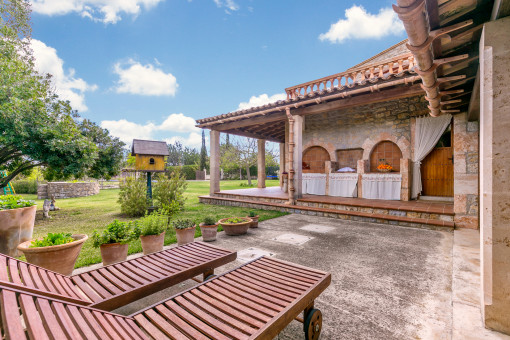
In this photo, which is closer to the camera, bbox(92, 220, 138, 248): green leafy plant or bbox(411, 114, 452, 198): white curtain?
bbox(92, 220, 138, 248): green leafy plant

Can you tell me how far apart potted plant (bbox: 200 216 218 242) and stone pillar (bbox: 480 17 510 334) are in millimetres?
3880

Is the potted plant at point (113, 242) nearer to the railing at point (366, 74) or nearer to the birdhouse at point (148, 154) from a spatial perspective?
the birdhouse at point (148, 154)

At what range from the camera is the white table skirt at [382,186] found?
750cm

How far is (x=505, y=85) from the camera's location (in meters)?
2.02

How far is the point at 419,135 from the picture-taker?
7551 millimetres

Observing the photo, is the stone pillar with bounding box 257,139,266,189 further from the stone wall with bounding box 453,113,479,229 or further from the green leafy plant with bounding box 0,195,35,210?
the green leafy plant with bounding box 0,195,35,210

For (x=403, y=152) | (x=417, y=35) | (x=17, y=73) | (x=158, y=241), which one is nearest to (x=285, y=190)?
(x=403, y=152)

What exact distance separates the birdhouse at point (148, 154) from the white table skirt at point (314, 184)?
18.3 ft

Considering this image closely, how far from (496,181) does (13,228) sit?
6.40 meters

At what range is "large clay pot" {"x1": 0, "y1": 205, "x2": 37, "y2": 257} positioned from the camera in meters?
3.69

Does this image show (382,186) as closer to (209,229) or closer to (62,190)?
(209,229)

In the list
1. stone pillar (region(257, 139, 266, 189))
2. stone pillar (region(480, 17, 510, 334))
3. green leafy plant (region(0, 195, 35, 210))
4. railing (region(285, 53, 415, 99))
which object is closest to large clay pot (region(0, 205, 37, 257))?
green leafy plant (region(0, 195, 35, 210))

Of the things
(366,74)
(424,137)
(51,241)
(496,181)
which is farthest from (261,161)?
(496,181)

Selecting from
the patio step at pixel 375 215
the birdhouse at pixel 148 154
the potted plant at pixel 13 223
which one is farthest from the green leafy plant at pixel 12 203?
the patio step at pixel 375 215
